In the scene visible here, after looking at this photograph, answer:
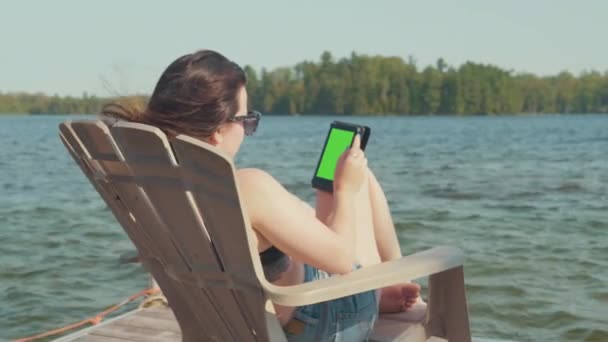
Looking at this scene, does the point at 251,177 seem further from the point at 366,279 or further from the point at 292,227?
the point at 366,279

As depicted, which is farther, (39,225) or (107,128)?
(39,225)

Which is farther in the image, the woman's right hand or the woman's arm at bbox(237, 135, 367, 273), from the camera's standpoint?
the woman's right hand

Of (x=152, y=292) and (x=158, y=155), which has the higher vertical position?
(x=158, y=155)

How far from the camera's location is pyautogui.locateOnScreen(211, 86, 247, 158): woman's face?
6.66ft

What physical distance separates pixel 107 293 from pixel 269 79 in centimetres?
7653

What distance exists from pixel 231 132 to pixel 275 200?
237 mm

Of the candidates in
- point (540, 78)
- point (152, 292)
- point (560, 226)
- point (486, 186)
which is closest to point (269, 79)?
point (540, 78)

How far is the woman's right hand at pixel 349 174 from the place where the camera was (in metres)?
2.08

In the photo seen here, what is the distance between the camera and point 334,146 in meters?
2.38

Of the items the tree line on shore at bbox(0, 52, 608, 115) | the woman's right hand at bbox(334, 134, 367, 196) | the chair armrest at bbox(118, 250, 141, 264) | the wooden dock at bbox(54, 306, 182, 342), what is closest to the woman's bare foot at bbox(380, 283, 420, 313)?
the woman's right hand at bbox(334, 134, 367, 196)

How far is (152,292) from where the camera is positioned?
4.07 metres

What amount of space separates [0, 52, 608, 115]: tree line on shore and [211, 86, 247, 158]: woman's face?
7776 cm

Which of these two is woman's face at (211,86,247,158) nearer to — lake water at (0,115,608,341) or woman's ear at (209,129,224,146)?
woman's ear at (209,129,224,146)

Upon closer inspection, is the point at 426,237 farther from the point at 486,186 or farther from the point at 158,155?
the point at 158,155
